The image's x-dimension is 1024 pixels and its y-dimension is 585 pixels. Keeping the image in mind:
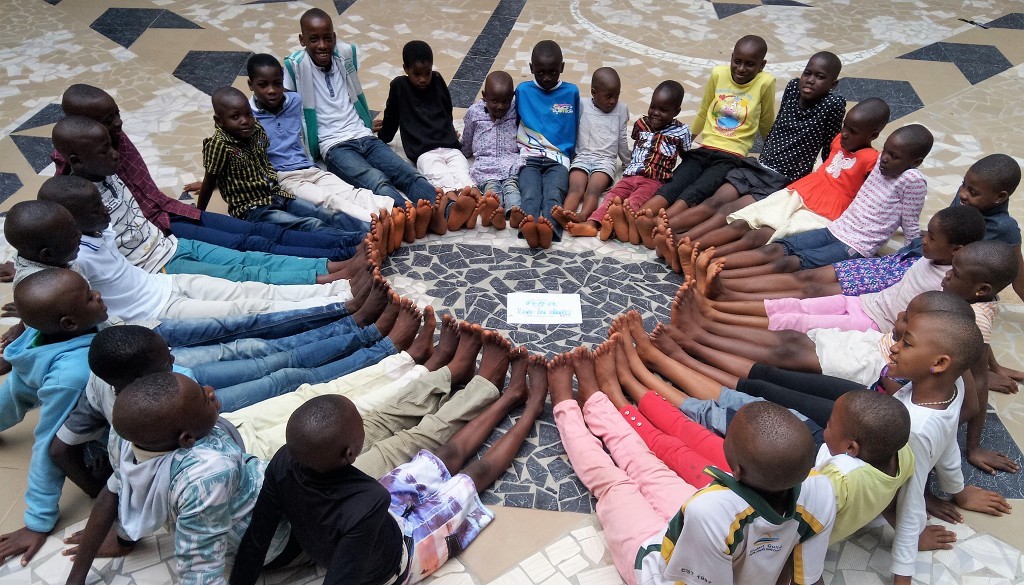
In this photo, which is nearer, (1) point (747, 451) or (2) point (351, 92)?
(1) point (747, 451)

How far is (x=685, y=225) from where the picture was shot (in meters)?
4.01

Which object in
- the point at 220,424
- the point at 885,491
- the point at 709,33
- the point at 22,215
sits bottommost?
the point at 220,424

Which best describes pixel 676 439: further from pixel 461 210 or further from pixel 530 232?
pixel 461 210

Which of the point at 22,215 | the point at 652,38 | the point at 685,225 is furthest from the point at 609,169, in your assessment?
the point at 22,215

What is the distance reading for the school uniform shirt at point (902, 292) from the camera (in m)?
3.00

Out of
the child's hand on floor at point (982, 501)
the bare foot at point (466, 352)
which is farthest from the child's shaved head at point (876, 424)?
the bare foot at point (466, 352)

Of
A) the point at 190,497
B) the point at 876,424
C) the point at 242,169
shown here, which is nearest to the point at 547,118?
the point at 242,169

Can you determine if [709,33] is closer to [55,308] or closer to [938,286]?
[938,286]

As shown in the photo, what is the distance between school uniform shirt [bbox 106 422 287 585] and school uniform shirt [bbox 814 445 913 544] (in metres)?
1.63

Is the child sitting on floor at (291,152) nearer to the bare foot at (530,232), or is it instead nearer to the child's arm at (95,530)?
the bare foot at (530,232)

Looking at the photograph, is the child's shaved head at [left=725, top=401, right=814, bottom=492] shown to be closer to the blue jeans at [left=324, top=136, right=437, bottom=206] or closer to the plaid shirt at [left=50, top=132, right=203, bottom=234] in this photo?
the blue jeans at [left=324, top=136, right=437, bottom=206]

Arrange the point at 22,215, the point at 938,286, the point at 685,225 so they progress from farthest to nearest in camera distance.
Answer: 1. the point at 685,225
2. the point at 938,286
3. the point at 22,215

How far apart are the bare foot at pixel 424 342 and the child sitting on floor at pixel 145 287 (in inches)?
17.8

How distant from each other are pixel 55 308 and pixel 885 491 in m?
2.52
